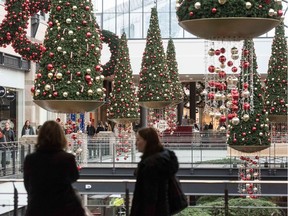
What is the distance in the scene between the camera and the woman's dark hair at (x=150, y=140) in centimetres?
600

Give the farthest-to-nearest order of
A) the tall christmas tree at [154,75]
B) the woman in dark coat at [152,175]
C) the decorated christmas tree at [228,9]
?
the tall christmas tree at [154,75]
the decorated christmas tree at [228,9]
the woman in dark coat at [152,175]

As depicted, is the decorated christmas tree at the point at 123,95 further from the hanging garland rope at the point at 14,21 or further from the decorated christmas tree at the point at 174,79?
the hanging garland rope at the point at 14,21

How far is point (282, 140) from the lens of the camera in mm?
29203

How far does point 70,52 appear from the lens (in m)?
12.5

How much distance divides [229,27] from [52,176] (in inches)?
100

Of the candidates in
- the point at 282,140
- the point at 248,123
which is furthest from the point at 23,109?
the point at 248,123

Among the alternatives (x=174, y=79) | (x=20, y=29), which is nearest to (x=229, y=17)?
(x=20, y=29)

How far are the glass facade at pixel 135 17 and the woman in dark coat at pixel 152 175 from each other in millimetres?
36597

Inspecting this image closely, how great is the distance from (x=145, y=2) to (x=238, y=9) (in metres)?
36.6

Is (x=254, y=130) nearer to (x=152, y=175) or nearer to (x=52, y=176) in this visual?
(x=152, y=175)

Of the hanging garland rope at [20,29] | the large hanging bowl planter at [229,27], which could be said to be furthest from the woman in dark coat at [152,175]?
the hanging garland rope at [20,29]

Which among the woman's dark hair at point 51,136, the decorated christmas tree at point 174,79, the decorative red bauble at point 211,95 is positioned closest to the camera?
the woman's dark hair at point 51,136

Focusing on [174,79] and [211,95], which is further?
[174,79]

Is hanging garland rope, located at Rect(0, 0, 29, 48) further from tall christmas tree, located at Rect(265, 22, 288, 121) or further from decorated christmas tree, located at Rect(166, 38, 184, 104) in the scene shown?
tall christmas tree, located at Rect(265, 22, 288, 121)
